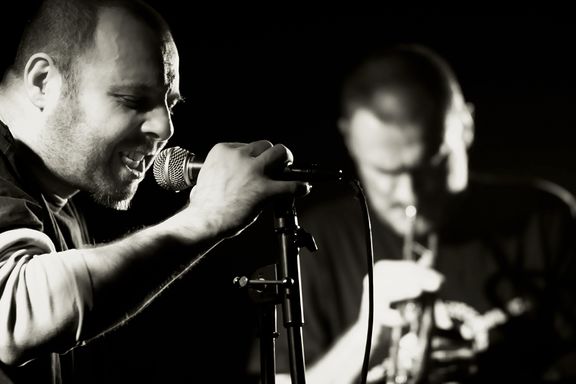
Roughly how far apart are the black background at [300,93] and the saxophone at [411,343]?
1.74 ft

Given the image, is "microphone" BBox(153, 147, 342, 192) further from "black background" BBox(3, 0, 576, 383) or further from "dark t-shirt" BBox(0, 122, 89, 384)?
"black background" BBox(3, 0, 576, 383)

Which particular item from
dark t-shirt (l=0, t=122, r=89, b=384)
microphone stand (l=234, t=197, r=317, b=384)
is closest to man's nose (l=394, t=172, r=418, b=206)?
dark t-shirt (l=0, t=122, r=89, b=384)

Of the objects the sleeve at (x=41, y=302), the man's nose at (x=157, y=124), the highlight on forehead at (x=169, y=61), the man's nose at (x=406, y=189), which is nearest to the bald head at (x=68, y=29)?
the highlight on forehead at (x=169, y=61)

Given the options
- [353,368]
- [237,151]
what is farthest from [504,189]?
[237,151]

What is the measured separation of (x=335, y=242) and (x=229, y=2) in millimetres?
1044

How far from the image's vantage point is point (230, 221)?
3.86 feet

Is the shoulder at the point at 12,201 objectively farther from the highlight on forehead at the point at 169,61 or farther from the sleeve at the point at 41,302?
the highlight on forehead at the point at 169,61

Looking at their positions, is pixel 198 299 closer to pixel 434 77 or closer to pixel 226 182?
pixel 434 77

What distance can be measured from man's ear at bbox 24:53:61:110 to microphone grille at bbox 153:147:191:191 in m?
0.28

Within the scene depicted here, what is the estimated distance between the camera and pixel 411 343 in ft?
7.91

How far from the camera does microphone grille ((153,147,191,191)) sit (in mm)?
1296

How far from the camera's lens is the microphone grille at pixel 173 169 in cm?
130

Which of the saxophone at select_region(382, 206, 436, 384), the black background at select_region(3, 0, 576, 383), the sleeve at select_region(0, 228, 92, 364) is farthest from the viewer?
the black background at select_region(3, 0, 576, 383)

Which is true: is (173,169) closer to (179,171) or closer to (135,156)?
(179,171)
